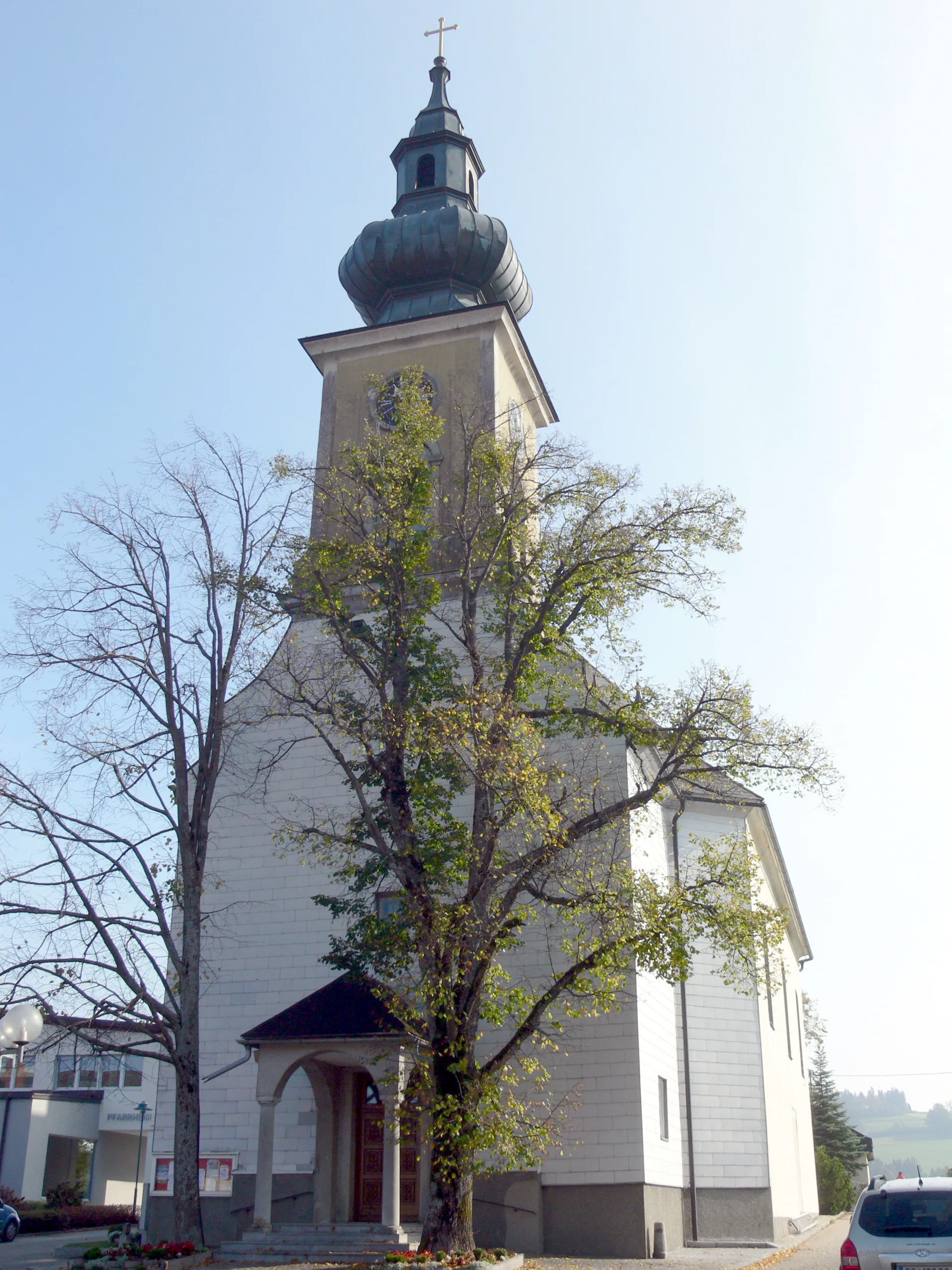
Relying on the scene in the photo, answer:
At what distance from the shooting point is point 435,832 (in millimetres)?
17984

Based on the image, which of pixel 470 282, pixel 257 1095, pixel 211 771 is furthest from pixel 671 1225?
pixel 470 282

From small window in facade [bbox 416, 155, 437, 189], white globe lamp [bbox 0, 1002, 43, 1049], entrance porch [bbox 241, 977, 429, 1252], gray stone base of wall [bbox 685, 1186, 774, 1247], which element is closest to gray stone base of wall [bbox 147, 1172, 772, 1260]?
entrance porch [bbox 241, 977, 429, 1252]

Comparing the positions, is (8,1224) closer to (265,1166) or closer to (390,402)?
(265,1166)

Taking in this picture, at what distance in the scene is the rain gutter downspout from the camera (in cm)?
2273

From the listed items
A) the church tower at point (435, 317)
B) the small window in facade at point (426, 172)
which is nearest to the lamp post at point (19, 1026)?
the church tower at point (435, 317)

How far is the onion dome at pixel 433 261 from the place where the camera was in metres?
30.9

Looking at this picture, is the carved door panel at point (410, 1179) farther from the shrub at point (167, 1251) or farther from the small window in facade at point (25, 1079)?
the small window in facade at point (25, 1079)

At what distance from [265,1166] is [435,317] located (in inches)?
769

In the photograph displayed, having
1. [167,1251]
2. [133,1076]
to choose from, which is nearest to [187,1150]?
[167,1251]

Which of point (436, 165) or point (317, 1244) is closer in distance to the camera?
point (317, 1244)

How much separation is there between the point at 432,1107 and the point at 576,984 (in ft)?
8.13

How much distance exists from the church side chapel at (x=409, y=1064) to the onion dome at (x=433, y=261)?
0.11m

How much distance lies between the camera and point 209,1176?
21422mm

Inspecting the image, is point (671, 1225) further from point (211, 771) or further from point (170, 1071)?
point (211, 771)
